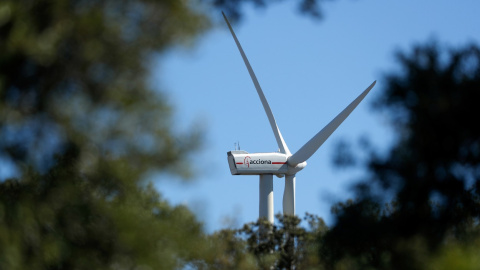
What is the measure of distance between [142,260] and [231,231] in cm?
1508

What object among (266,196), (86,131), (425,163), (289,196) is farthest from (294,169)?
(86,131)

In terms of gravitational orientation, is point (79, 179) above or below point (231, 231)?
below

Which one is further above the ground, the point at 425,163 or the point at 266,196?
the point at 266,196

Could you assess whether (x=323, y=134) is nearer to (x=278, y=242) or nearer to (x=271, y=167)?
(x=271, y=167)

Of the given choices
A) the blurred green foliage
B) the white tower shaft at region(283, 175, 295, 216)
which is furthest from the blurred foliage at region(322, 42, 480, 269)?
the white tower shaft at region(283, 175, 295, 216)

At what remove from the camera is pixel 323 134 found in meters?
32.3

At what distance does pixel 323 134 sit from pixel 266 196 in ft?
19.5

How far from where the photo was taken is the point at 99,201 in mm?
7184

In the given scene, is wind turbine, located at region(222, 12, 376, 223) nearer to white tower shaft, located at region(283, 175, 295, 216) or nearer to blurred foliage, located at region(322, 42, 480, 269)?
white tower shaft, located at region(283, 175, 295, 216)

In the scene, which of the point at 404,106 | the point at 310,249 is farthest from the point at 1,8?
the point at 310,249

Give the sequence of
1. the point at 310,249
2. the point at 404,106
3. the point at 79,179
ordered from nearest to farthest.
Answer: the point at 79,179 → the point at 404,106 → the point at 310,249

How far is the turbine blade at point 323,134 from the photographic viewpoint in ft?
103

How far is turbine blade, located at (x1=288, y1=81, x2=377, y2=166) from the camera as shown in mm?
31266

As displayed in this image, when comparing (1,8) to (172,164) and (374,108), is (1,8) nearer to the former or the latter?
A: (172,164)
